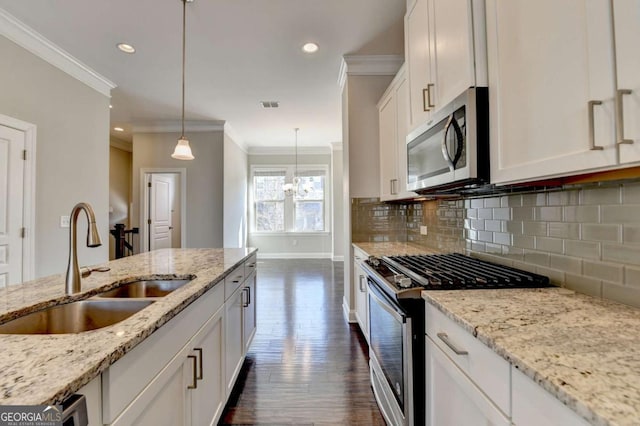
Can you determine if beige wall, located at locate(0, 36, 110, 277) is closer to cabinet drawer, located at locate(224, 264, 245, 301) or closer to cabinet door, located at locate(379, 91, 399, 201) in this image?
cabinet drawer, located at locate(224, 264, 245, 301)

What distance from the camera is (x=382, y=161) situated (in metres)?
A: 3.11

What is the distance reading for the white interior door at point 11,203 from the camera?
2.70 metres

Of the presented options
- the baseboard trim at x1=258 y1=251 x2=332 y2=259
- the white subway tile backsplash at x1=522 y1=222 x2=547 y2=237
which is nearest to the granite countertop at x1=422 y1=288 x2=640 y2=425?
the white subway tile backsplash at x1=522 y1=222 x2=547 y2=237

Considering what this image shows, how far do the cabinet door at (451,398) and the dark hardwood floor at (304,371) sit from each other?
31.5 inches

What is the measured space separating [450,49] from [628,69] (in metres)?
0.84

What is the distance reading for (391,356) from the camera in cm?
141

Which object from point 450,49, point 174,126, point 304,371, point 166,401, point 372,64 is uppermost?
point 174,126

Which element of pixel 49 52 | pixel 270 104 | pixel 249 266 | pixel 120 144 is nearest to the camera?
pixel 249 266

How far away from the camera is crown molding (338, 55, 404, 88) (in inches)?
128

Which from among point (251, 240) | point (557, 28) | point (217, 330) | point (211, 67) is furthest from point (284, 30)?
point (251, 240)

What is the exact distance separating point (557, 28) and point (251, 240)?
762cm

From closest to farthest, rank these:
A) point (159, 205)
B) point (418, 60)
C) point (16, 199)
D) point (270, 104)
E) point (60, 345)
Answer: point (60, 345), point (418, 60), point (16, 199), point (270, 104), point (159, 205)

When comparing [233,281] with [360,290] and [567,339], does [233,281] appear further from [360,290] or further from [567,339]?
[567,339]

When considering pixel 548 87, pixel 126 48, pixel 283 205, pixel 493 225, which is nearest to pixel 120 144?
pixel 283 205
